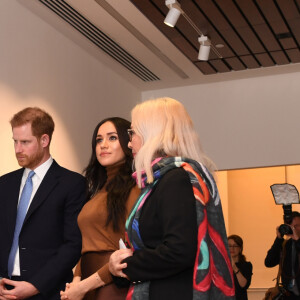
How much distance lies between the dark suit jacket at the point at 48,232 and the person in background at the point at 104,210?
193 mm

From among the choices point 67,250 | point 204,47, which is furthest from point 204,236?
point 204,47

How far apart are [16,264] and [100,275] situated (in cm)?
83

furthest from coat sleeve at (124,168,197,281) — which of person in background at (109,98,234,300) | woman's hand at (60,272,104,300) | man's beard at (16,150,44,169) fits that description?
man's beard at (16,150,44,169)

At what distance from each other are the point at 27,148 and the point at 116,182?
734 mm

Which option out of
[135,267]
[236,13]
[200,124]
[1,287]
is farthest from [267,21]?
[135,267]

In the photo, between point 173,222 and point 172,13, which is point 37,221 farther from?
point 172,13

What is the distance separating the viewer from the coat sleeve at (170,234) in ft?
7.14

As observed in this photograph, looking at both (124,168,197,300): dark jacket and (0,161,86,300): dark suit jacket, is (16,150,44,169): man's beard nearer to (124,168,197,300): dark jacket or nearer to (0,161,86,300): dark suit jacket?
(0,161,86,300): dark suit jacket

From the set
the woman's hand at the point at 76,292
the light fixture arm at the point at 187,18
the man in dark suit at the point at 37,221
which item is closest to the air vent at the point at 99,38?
the light fixture arm at the point at 187,18

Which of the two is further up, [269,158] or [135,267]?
[269,158]

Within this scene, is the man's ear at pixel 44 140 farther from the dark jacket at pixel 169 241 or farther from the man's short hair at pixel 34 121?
the dark jacket at pixel 169 241

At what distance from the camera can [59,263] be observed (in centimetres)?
330

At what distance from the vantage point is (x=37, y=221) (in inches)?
134

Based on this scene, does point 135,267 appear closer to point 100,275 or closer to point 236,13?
point 100,275
